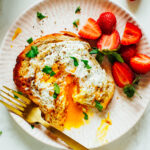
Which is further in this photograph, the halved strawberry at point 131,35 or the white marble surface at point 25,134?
the white marble surface at point 25,134

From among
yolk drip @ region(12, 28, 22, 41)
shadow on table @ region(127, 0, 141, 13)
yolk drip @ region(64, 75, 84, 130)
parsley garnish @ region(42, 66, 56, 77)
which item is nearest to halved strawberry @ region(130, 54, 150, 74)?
shadow on table @ region(127, 0, 141, 13)

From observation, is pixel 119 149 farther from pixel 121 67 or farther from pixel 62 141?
pixel 121 67

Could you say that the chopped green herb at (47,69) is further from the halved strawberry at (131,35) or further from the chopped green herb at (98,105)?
the halved strawberry at (131,35)

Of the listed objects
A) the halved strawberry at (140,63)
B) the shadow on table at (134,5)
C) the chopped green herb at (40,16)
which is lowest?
the halved strawberry at (140,63)

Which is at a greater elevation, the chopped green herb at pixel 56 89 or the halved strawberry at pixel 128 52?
the halved strawberry at pixel 128 52

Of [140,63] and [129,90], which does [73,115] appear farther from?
[140,63]

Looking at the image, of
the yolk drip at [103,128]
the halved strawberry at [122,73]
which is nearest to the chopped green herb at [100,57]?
the halved strawberry at [122,73]
